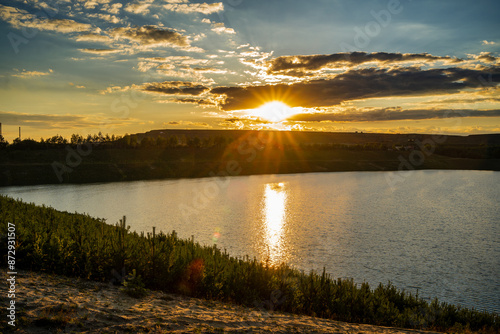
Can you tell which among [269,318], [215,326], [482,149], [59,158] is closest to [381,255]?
[269,318]

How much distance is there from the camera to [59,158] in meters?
101

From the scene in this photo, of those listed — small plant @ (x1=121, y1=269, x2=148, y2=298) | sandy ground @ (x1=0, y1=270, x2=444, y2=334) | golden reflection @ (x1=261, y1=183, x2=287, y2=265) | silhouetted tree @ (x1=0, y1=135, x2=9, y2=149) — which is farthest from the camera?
silhouetted tree @ (x1=0, y1=135, x2=9, y2=149)

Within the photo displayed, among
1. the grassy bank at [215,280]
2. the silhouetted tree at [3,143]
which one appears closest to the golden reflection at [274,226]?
the grassy bank at [215,280]

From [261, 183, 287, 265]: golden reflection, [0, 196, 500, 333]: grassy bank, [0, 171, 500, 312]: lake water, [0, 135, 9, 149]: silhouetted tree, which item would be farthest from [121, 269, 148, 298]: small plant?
[0, 135, 9, 149]: silhouetted tree

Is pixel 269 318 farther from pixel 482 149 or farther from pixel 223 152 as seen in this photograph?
pixel 482 149

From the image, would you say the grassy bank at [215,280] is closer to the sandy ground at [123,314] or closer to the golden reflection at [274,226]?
the sandy ground at [123,314]

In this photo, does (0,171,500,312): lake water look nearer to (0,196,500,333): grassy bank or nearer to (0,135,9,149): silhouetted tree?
(0,196,500,333): grassy bank

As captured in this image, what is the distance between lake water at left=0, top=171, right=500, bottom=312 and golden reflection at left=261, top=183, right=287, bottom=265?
0.09 metres

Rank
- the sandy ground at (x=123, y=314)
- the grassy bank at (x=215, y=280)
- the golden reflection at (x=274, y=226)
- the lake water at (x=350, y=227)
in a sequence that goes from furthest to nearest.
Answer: the golden reflection at (x=274, y=226)
the lake water at (x=350, y=227)
the grassy bank at (x=215, y=280)
the sandy ground at (x=123, y=314)

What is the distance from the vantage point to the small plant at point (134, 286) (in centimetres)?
1150

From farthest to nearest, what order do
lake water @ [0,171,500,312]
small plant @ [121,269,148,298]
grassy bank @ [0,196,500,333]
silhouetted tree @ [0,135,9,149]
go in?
silhouetted tree @ [0,135,9,149]
lake water @ [0,171,500,312]
grassy bank @ [0,196,500,333]
small plant @ [121,269,148,298]

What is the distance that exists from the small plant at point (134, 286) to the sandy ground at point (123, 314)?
0.22 m

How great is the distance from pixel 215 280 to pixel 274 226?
2342 cm

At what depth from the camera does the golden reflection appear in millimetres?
25672
